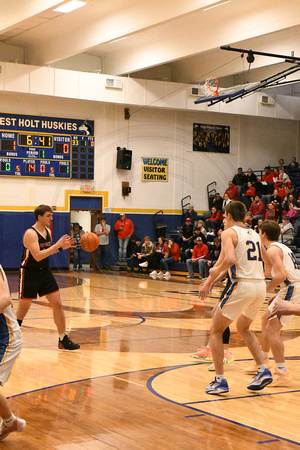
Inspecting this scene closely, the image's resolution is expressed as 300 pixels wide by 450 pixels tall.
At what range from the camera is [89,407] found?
5.24m

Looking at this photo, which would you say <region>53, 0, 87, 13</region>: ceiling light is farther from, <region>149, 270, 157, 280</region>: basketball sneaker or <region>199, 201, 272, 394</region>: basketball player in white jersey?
<region>199, 201, 272, 394</region>: basketball player in white jersey

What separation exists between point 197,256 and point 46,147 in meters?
6.33

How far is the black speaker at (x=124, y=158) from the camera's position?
21891mm

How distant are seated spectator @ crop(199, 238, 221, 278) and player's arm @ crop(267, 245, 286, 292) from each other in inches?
463

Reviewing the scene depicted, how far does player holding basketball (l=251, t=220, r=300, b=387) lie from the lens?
20.2 ft

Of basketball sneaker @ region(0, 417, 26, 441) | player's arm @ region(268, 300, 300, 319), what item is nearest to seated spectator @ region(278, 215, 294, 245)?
player's arm @ region(268, 300, 300, 319)

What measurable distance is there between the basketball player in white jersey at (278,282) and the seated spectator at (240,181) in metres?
16.4

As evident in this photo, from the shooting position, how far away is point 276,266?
6.13 m

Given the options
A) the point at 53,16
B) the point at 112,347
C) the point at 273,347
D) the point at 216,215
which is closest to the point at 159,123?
the point at 216,215

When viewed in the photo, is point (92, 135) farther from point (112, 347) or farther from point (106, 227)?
point (112, 347)

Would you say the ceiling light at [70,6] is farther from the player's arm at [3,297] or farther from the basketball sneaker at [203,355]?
the player's arm at [3,297]

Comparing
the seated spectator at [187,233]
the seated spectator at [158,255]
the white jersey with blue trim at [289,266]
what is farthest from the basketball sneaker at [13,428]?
the seated spectator at [187,233]

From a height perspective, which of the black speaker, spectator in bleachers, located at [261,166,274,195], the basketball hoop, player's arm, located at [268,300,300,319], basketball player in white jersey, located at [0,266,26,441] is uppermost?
the basketball hoop

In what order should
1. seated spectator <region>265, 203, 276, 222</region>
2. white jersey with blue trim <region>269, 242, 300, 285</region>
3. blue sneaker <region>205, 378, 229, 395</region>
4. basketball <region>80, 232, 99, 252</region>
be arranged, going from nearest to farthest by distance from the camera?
blue sneaker <region>205, 378, 229, 395</region>
white jersey with blue trim <region>269, 242, 300, 285</region>
basketball <region>80, 232, 99, 252</region>
seated spectator <region>265, 203, 276, 222</region>
